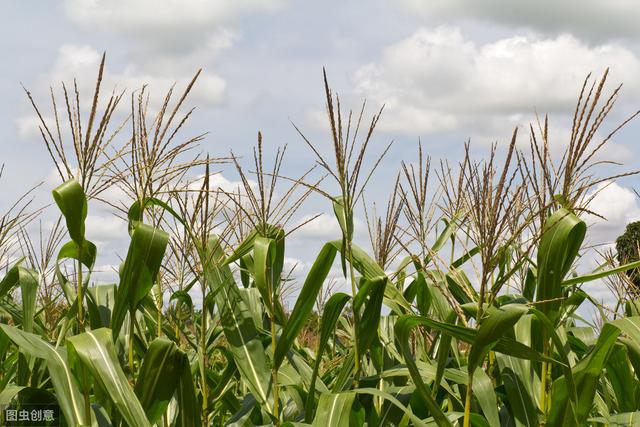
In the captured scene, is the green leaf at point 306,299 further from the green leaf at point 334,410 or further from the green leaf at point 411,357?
the green leaf at point 411,357

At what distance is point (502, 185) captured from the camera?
2350 millimetres

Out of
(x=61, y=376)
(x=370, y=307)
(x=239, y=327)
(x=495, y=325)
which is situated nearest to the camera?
(x=495, y=325)

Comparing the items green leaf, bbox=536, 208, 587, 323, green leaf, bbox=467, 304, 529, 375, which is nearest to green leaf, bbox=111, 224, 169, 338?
green leaf, bbox=467, 304, 529, 375

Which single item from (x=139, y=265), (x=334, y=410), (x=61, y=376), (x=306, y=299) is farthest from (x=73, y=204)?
(x=334, y=410)

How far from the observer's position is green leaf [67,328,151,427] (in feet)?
7.76

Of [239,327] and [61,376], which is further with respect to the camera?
[239,327]

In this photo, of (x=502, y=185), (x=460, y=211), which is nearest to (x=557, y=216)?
(x=502, y=185)

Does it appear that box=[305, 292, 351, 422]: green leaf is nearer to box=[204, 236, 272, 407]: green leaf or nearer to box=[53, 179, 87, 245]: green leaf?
box=[204, 236, 272, 407]: green leaf

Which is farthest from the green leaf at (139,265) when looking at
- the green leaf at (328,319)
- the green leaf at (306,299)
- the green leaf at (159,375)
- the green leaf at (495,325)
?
the green leaf at (495,325)

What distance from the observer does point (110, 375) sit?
7.83 ft

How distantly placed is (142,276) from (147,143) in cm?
56

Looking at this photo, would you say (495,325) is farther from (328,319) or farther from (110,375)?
(110,375)

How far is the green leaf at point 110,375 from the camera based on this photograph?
237 cm

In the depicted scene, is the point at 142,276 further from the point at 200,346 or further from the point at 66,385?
the point at 200,346
